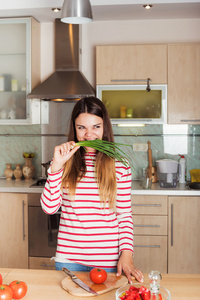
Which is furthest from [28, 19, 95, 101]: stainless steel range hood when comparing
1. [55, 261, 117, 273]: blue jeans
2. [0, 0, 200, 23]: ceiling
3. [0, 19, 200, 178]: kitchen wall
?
[55, 261, 117, 273]: blue jeans

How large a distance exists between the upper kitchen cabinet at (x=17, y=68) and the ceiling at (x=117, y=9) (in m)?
0.12

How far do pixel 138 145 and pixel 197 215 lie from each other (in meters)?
0.96

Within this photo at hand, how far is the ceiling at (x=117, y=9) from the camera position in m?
3.11

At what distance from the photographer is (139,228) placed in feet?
10.3

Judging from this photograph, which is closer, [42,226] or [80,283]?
[80,283]

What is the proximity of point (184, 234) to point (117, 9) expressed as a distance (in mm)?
2106

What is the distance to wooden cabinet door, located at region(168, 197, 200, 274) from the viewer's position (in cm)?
310

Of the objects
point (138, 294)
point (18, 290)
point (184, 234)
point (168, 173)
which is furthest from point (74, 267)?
point (168, 173)

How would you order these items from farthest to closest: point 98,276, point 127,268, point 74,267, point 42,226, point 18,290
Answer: point 42,226
point 74,267
point 127,268
point 98,276
point 18,290

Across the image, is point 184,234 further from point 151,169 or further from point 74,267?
point 74,267

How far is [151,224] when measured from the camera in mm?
3119

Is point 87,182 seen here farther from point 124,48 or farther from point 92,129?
point 124,48

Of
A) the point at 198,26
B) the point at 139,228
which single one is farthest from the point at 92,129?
the point at 198,26

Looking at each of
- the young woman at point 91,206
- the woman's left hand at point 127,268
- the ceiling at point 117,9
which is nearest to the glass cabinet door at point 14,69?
the ceiling at point 117,9
